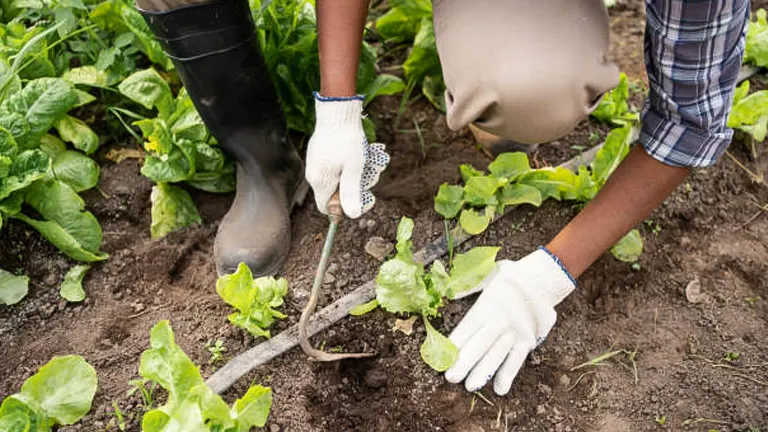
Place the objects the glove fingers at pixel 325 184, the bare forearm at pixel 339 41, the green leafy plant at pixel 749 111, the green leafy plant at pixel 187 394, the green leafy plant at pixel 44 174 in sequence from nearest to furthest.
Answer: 1. the green leafy plant at pixel 187 394
2. the bare forearm at pixel 339 41
3. the glove fingers at pixel 325 184
4. the green leafy plant at pixel 44 174
5. the green leafy plant at pixel 749 111

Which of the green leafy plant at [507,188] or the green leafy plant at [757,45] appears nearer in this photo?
the green leafy plant at [507,188]

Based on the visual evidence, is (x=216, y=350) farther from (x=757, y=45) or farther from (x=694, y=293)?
(x=757, y=45)

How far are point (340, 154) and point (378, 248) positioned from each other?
Answer: 34 centimetres

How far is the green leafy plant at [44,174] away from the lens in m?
1.55

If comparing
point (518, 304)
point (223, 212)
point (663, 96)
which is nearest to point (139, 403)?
point (223, 212)

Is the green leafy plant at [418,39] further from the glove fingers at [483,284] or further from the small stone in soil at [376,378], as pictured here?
the small stone in soil at [376,378]

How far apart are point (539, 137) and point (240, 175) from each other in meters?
0.72

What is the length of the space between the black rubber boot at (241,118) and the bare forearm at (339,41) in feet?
0.77

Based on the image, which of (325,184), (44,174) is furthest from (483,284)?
(44,174)

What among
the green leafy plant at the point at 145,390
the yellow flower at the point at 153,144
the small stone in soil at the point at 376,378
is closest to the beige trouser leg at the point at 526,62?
the small stone in soil at the point at 376,378

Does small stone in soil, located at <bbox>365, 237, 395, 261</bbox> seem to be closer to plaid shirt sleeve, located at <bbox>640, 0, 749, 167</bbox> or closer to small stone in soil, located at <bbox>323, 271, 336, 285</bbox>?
small stone in soil, located at <bbox>323, 271, 336, 285</bbox>

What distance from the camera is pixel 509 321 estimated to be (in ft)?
4.88

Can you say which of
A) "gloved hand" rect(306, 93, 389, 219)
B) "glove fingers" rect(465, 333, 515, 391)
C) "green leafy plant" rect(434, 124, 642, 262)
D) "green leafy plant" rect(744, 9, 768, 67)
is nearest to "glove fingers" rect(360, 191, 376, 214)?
"gloved hand" rect(306, 93, 389, 219)

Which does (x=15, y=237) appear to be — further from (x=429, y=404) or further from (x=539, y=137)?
(x=539, y=137)
